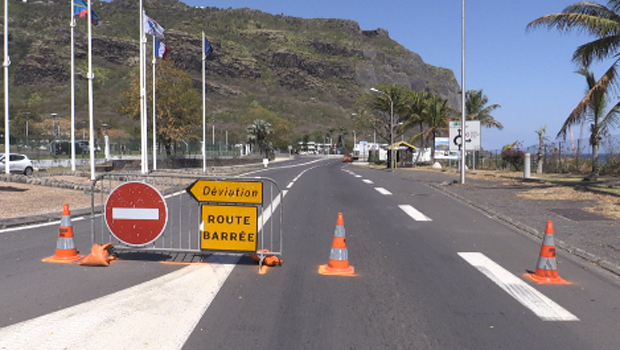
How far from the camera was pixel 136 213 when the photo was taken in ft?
24.7

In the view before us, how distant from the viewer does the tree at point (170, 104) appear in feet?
157

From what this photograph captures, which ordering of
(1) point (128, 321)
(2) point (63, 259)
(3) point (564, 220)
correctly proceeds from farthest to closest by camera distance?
(3) point (564, 220), (2) point (63, 259), (1) point (128, 321)

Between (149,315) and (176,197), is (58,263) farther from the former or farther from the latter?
(176,197)

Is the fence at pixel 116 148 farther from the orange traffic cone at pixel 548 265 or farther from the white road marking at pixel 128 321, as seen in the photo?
the orange traffic cone at pixel 548 265

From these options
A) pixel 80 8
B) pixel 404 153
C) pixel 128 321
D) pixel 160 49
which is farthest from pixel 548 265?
pixel 404 153

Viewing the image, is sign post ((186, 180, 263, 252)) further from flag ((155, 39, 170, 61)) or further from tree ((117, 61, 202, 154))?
tree ((117, 61, 202, 154))

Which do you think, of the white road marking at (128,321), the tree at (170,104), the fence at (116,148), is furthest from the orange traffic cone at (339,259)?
the tree at (170,104)

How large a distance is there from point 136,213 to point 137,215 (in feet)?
0.11

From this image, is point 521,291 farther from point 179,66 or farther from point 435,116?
point 179,66

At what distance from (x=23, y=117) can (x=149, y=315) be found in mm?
74680

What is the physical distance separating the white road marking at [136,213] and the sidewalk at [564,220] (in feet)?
21.2

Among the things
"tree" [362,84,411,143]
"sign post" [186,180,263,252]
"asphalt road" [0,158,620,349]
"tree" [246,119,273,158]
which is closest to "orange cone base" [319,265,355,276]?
"asphalt road" [0,158,620,349]

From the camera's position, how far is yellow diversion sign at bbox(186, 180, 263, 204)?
7.30m

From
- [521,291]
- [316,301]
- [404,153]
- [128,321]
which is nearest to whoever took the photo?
[128,321]
